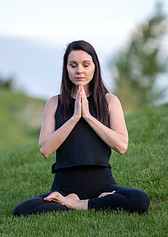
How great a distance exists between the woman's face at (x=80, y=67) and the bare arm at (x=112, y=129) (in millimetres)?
177

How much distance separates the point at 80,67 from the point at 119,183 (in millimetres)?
1868

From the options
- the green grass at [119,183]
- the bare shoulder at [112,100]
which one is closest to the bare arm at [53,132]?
the bare shoulder at [112,100]

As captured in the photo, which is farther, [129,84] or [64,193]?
[129,84]

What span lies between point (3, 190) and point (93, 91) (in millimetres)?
2413

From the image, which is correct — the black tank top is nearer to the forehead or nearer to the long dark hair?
the long dark hair

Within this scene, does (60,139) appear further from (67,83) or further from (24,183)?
(24,183)

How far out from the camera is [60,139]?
13.4 feet

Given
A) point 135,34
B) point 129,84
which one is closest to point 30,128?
point 129,84

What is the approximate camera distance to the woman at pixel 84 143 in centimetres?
408

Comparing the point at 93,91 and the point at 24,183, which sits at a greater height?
the point at 93,91

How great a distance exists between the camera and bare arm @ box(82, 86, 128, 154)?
4070mm

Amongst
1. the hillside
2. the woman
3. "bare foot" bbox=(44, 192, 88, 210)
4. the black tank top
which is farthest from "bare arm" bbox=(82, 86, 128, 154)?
the hillside

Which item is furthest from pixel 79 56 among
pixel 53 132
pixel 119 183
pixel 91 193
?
pixel 119 183

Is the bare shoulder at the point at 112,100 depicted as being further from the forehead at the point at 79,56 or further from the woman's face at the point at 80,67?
the forehead at the point at 79,56
